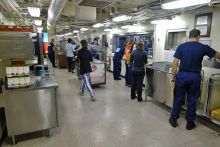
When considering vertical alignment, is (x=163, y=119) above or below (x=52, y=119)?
below

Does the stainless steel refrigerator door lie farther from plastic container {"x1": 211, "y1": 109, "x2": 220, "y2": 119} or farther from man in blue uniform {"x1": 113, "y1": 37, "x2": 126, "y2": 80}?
man in blue uniform {"x1": 113, "y1": 37, "x2": 126, "y2": 80}

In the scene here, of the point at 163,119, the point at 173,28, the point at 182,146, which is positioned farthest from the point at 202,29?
the point at 182,146

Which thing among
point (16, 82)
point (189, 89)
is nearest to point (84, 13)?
point (16, 82)

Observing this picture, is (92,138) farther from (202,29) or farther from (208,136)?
(202,29)

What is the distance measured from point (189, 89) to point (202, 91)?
1.11 metres

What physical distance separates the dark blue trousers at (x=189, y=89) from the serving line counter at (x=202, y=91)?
33 cm

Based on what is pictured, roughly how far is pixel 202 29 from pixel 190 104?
171cm

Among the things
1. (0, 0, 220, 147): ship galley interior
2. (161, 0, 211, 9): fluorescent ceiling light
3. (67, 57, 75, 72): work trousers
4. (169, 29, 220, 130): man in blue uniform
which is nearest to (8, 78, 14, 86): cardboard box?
(0, 0, 220, 147): ship galley interior

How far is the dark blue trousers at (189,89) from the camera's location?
8.57 ft

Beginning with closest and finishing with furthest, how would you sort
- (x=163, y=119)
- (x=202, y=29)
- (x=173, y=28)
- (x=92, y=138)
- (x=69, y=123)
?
(x=92, y=138)
(x=69, y=123)
(x=163, y=119)
(x=202, y=29)
(x=173, y=28)

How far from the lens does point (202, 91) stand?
352 centimetres

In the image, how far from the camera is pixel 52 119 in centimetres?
250

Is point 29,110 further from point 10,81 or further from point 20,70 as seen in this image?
point 20,70

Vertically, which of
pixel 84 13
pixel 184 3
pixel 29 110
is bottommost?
pixel 29 110
